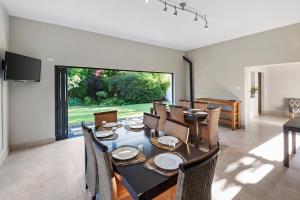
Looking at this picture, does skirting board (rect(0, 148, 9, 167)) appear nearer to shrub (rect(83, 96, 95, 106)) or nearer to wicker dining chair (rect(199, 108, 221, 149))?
wicker dining chair (rect(199, 108, 221, 149))

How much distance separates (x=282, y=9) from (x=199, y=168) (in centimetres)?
376

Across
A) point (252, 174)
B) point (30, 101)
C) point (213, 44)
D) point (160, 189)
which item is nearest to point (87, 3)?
point (30, 101)

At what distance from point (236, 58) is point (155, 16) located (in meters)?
3.09

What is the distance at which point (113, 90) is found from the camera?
31.5ft

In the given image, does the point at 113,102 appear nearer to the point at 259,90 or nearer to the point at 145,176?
the point at 259,90

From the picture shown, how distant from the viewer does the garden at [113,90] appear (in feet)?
28.5

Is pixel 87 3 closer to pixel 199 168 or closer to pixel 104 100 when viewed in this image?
pixel 199 168

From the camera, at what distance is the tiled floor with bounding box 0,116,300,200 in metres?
1.96

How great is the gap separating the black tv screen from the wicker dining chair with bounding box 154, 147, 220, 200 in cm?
328

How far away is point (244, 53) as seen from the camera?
4688mm

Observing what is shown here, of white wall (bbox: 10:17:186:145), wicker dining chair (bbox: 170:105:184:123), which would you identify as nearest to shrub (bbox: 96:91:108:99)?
white wall (bbox: 10:17:186:145)

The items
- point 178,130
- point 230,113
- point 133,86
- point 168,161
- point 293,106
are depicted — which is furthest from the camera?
point 133,86

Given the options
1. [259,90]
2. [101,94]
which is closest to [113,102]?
[101,94]

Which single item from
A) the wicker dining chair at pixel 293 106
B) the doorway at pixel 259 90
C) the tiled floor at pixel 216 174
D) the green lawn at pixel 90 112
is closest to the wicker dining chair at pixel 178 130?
the tiled floor at pixel 216 174
